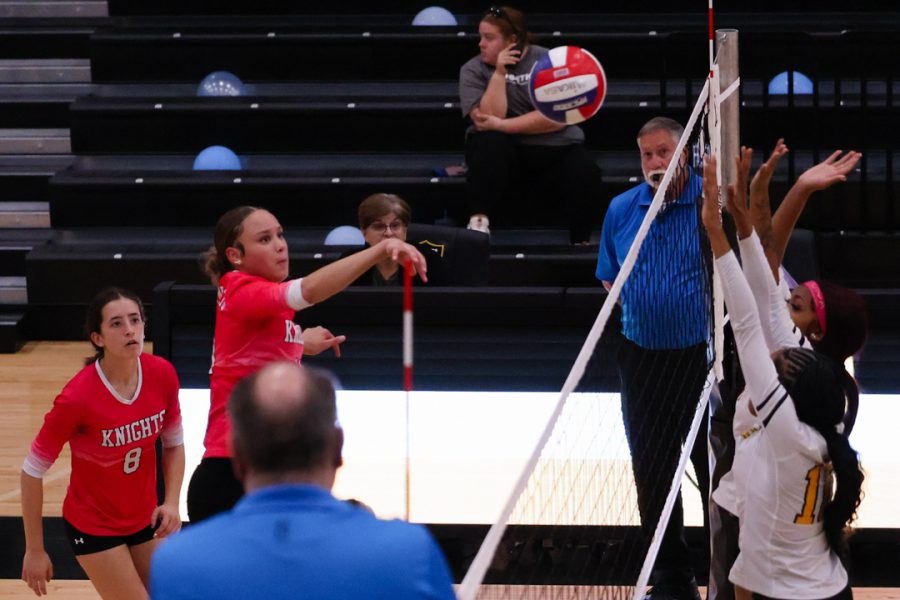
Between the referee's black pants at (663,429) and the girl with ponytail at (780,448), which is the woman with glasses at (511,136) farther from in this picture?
the girl with ponytail at (780,448)

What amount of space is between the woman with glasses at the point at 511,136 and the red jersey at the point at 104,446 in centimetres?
444

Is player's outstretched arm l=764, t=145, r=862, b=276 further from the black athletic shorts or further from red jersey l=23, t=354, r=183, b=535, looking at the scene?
the black athletic shorts

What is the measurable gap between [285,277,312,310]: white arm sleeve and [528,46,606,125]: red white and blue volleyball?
4.04 metres

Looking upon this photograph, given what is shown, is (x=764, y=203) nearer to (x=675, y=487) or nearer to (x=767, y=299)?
(x=767, y=299)

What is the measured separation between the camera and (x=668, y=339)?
545 cm

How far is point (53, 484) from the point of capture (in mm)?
7383

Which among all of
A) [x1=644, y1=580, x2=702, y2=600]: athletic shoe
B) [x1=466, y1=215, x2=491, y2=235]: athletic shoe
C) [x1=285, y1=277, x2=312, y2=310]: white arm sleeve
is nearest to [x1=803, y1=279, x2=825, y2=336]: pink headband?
[x1=285, y1=277, x2=312, y2=310]: white arm sleeve

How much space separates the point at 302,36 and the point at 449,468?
5.39 meters

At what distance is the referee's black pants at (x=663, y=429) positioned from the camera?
5.25m

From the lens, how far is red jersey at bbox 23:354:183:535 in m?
4.99

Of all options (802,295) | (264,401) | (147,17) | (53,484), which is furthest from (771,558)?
(147,17)

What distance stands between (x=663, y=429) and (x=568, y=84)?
324cm

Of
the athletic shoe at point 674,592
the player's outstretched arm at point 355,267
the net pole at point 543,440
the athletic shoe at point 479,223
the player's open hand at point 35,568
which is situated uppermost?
the player's outstretched arm at point 355,267

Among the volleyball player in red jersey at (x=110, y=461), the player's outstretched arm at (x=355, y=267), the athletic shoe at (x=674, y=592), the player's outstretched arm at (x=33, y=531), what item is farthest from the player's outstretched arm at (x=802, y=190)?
the player's outstretched arm at (x=33, y=531)
